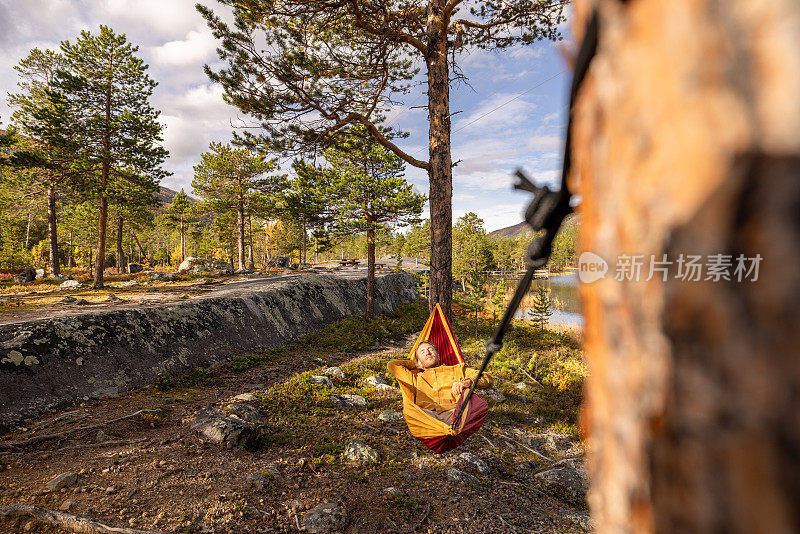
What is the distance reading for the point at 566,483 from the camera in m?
3.99

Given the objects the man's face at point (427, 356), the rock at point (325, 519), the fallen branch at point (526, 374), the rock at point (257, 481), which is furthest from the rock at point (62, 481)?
the fallen branch at point (526, 374)

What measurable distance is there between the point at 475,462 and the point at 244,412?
3.27m

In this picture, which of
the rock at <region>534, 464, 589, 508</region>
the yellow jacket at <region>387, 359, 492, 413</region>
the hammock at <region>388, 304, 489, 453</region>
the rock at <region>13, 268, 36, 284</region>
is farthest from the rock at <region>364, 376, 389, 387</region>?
the rock at <region>13, 268, 36, 284</region>

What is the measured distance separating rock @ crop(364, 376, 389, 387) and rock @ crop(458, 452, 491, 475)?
253 centimetres

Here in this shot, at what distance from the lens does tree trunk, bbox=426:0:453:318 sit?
15.7ft

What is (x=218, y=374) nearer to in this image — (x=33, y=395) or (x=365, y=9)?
(x=33, y=395)

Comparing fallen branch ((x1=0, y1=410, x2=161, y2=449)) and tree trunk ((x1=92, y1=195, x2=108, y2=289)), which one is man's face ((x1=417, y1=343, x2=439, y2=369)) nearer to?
fallen branch ((x1=0, y1=410, x2=161, y2=449))

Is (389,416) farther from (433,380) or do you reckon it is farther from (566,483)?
(566,483)

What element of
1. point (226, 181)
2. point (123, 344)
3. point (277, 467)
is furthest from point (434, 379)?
point (226, 181)

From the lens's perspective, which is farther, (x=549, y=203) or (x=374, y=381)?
(x=374, y=381)

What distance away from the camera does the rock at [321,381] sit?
6.03m

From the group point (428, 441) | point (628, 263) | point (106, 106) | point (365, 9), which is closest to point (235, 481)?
point (428, 441)

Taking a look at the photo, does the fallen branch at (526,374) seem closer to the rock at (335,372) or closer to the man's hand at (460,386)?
the rock at (335,372)

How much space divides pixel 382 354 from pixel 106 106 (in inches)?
584
